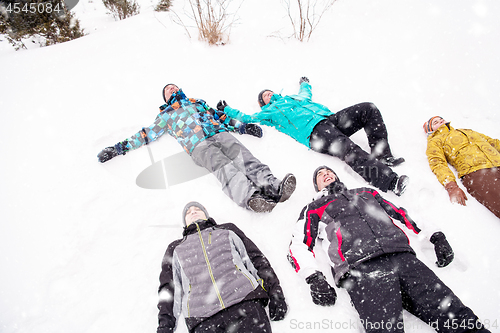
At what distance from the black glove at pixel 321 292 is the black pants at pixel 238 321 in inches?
16.0

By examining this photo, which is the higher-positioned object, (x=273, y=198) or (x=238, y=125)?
(x=238, y=125)

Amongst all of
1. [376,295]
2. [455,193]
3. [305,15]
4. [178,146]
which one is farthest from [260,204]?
[305,15]

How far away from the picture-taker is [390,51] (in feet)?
13.9

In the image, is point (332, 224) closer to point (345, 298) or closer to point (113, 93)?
point (345, 298)

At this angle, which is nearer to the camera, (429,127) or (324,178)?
(324,178)

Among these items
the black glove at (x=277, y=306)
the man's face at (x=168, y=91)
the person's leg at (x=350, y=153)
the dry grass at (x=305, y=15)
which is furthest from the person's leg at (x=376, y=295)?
the dry grass at (x=305, y=15)

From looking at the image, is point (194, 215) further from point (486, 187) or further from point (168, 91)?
point (486, 187)

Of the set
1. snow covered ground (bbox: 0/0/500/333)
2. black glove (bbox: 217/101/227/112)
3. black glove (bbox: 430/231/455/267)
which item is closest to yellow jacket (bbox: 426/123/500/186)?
snow covered ground (bbox: 0/0/500/333)

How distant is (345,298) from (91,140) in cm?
364

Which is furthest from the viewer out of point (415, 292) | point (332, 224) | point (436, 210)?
point (436, 210)

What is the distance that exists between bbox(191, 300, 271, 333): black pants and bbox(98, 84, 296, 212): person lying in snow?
36.3 inches

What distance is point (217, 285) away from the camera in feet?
5.90

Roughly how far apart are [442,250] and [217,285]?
71.1 inches

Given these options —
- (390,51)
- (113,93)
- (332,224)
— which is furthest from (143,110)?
(390,51)
